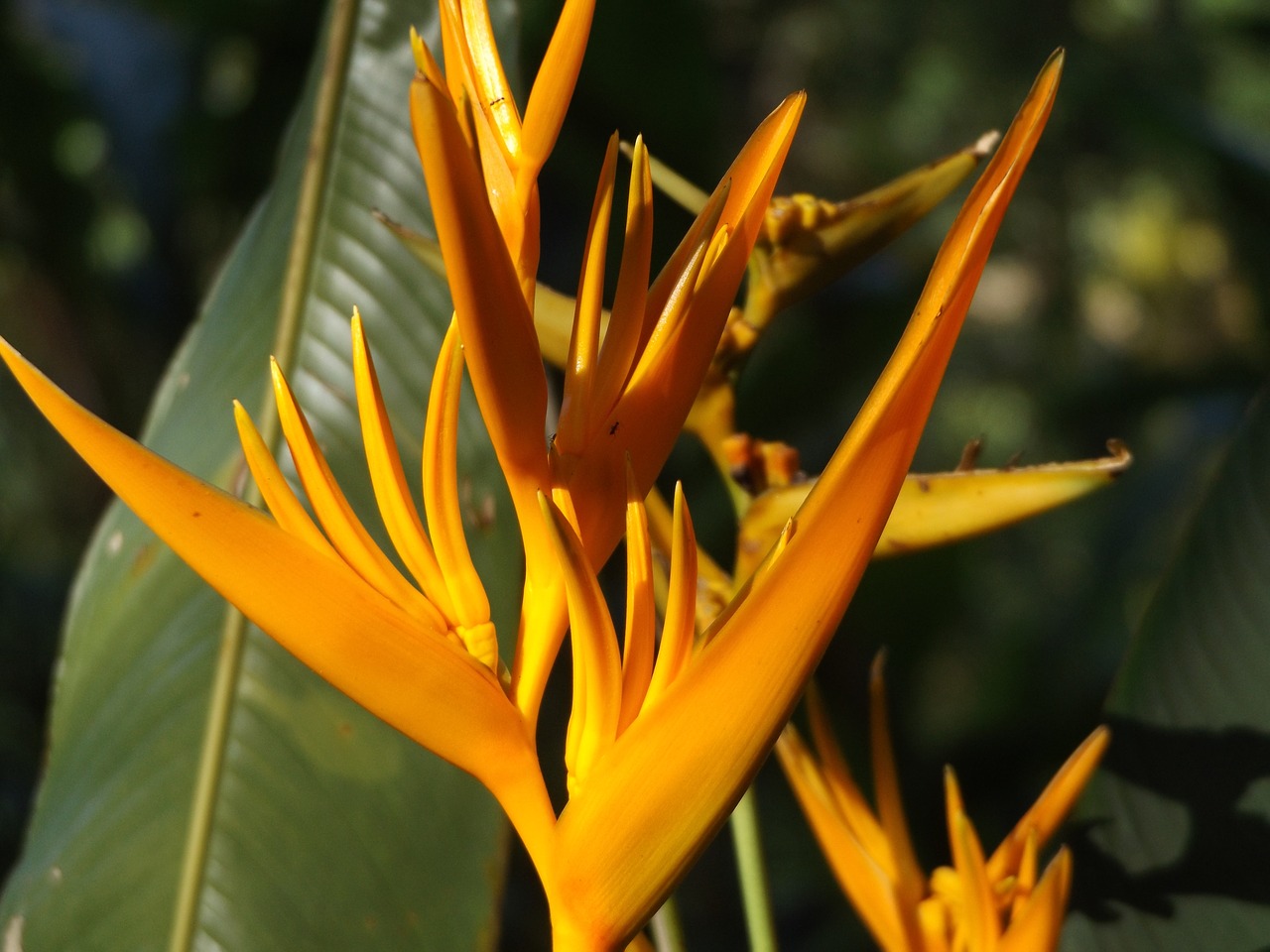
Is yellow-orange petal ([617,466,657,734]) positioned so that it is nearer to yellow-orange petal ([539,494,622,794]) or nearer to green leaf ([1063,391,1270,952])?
yellow-orange petal ([539,494,622,794])

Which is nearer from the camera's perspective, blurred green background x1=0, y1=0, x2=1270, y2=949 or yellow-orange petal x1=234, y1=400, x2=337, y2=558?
yellow-orange petal x1=234, y1=400, x2=337, y2=558

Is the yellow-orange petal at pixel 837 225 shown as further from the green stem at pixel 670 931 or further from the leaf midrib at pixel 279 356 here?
the leaf midrib at pixel 279 356

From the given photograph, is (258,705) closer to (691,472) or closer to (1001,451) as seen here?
(691,472)

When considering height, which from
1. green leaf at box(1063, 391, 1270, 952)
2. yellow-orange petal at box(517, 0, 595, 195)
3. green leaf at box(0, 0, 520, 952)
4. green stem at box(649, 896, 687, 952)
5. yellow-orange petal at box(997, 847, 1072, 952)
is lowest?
green leaf at box(1063, 391, 1270, 952)

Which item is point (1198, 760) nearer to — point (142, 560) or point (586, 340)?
point (586, 340)

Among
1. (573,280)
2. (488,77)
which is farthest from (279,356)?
(573,280)

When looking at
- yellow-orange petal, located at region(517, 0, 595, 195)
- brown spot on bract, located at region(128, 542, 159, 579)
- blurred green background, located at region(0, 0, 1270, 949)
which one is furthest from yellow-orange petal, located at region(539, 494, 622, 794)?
blurred green background, located at region(0, 0, 1270, 949)
